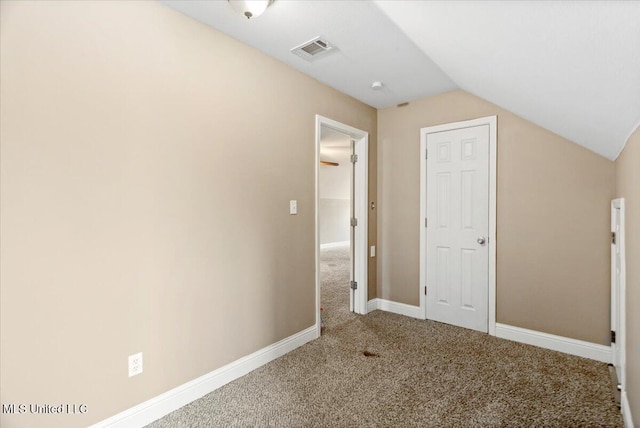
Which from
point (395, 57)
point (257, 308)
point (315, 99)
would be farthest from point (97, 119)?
point (395, 57)

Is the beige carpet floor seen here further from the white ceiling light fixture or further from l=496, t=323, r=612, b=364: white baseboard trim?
the white ceiling light fixture

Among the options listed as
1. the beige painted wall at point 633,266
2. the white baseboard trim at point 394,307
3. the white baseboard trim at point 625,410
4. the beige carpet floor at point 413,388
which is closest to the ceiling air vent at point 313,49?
the beige painted wall at point 633,266

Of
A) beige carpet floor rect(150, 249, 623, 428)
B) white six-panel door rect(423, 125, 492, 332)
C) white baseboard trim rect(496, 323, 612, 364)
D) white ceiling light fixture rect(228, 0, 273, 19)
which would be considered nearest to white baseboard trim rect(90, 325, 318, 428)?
beige carpet floor rect(150, 249, 623, 428)

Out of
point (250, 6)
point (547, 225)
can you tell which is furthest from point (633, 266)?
point (250, 6)

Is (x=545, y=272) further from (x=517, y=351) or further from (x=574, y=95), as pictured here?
(x=574, y=95)

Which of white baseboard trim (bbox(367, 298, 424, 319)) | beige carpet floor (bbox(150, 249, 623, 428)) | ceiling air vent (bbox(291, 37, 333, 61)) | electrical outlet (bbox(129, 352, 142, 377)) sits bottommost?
beige carpet floor (bbox(150, 249, 623, 428))

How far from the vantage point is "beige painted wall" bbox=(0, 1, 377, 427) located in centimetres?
140

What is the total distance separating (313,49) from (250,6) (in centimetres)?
69

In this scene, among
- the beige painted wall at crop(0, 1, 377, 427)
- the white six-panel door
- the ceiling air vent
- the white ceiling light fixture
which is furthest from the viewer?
the white six-panel door

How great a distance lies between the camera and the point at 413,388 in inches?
82.1

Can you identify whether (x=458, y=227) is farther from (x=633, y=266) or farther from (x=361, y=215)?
(x=633, y=266)

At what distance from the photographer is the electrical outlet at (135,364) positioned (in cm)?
172

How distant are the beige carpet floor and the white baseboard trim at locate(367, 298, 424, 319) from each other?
20.2 inches

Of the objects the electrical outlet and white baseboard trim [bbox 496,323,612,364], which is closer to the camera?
the electrical outlet
